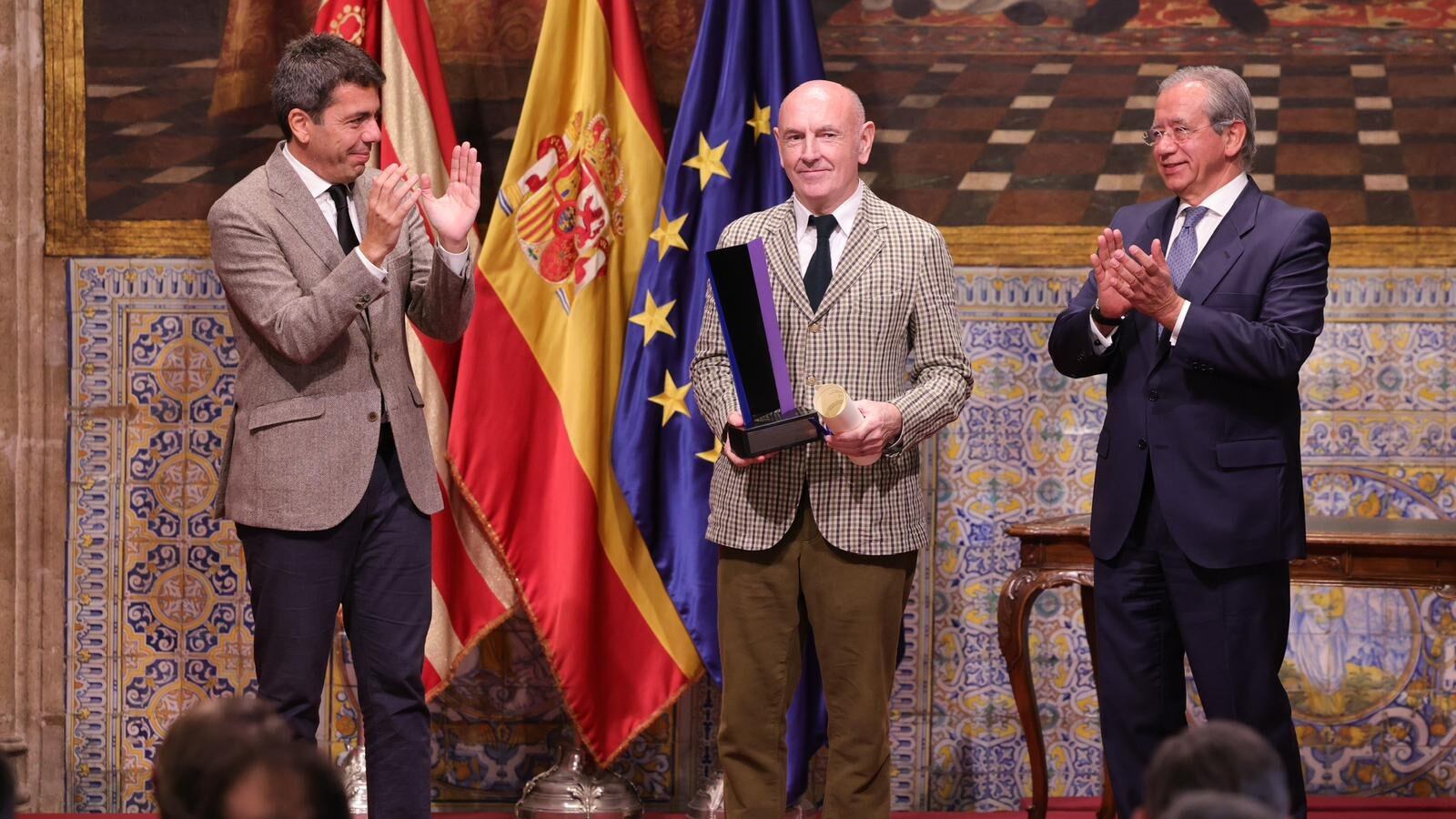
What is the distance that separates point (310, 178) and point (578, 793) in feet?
5.96

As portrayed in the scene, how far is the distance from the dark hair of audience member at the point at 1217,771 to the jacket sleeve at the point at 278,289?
1.84 metres

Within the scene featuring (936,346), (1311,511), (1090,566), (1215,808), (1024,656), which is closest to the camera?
(1215,808)

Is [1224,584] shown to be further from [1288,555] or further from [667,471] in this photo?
[667,471]

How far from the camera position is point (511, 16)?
13.9 ft

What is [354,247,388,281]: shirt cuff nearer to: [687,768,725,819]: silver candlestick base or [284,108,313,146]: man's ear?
[284,108,313,146]: man's ear

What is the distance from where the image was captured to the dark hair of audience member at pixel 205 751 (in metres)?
1.52

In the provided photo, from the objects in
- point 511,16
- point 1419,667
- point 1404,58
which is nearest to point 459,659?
point 511,16

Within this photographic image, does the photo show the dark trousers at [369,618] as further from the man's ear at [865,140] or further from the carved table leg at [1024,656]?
the carved table leg at [1024,656]

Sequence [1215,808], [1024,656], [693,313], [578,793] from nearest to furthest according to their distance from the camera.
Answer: [1215,808], [1024,656], [693,313], [578,793]

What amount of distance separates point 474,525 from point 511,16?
4.77 ft

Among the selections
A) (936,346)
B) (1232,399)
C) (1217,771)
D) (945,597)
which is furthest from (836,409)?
(945,597)

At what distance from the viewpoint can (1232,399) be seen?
9.48 feet

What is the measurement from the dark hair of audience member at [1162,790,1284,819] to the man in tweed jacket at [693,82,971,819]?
64.0 inches

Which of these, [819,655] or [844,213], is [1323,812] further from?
[844,213]
